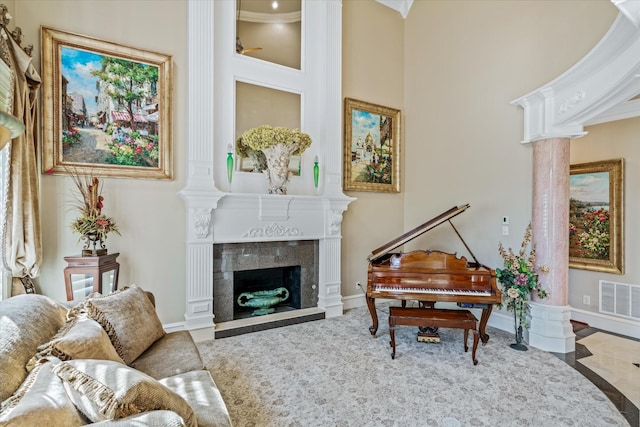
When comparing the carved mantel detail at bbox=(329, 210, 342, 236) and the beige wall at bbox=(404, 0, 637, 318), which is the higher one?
the beige wall at bbox=(404, 0, 637, 318)

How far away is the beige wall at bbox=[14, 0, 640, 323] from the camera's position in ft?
11.0

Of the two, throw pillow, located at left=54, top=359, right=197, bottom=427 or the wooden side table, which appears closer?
throw pillow, located at left=54, top=359, right=197, bottom=427

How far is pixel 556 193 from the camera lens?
3479 millimetres

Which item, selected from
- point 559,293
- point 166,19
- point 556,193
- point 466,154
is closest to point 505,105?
point 466,154

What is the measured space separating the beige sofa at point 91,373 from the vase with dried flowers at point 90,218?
1092mm

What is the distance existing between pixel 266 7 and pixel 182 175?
→ 8.44 ft

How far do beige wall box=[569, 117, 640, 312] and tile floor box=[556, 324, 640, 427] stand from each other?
0.57 m

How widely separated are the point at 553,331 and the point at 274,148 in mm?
3699

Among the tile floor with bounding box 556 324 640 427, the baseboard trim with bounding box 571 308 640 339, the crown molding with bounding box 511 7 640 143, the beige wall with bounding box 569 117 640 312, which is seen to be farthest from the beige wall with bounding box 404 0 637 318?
the baseboard trim with bounding box 571 308 640 339

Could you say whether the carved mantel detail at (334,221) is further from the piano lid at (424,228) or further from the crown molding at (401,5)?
the crown molding at (401,5)

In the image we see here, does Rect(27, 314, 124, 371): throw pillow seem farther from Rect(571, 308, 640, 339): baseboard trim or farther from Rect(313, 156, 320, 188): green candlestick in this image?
Rect(571, 308, 640, 339): baseboard trim

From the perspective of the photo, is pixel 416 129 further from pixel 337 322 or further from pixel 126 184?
pixel 126 184

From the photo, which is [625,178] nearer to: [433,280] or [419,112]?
[419,112]

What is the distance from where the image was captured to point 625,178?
414 centimetres
